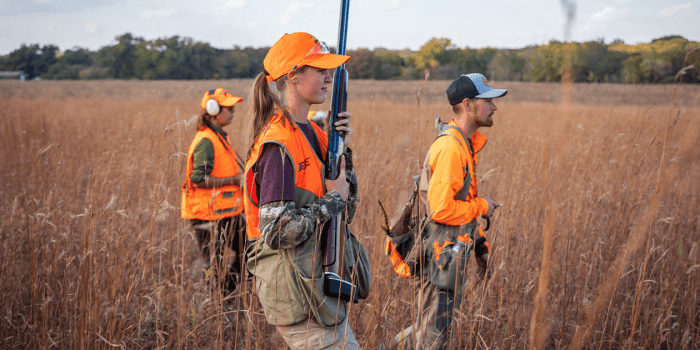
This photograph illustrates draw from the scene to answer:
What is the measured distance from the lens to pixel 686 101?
822 inches

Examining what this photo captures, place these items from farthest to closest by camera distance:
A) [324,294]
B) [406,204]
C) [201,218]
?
[201,218], [406,204], [324,294]

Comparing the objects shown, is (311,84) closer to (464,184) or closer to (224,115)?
(464,184)

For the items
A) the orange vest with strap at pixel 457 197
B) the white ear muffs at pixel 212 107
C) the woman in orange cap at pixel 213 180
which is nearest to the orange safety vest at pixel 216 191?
the woman in orange cap at pixel 213 180

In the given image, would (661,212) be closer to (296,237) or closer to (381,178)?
(381,178)

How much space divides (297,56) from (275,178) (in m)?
0.50

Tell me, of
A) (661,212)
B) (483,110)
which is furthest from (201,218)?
(661,212)

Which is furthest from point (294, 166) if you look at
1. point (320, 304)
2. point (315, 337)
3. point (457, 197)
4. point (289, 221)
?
point (457, 197)

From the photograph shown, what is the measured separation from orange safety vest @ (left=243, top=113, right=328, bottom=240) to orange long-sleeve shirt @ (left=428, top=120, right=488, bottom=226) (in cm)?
78

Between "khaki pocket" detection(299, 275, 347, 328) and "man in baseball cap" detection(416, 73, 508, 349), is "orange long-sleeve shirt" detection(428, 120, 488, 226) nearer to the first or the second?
"man in baseball cap" detection(416, 73, 508, 349)

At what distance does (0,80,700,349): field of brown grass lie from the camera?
179 centimetres

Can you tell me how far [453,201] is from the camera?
2.14 meters

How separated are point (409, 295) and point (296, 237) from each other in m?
1.80

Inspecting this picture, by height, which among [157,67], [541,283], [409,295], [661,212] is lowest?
[409,295]

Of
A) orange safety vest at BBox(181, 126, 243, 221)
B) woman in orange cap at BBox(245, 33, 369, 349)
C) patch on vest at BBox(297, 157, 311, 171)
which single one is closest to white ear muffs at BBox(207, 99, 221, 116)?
orange safety vest at BBox(181, 126, 243, 221)
